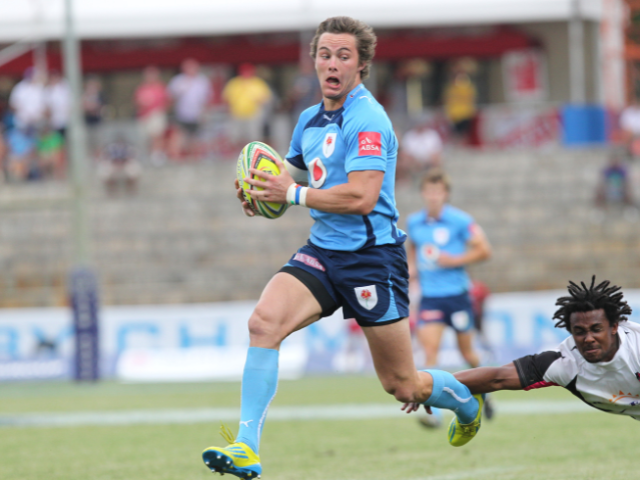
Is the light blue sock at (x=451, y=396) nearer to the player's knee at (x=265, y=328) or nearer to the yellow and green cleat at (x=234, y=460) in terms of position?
the player's knee at (x=265, y=328)

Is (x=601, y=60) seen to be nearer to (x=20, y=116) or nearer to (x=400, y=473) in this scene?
(x=20, y=116)

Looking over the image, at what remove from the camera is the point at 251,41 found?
1081 inches

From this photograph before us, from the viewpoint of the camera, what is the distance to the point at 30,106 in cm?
2117

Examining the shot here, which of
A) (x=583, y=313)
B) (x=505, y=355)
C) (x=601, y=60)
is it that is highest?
(x=601, y=60)

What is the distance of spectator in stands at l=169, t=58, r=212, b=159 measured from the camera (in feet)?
70.6

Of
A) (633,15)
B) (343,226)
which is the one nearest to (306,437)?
(343,226)

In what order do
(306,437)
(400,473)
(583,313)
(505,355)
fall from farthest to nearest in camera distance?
(505,355) → (306,437) → (400,473) → (583,313)

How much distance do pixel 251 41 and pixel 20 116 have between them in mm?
8129

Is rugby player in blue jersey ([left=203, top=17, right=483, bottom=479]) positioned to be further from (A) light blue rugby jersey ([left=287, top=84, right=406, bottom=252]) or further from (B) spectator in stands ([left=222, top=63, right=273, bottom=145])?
(B) spectator in stands ([left=222, top=63, right=273, bottom=145])

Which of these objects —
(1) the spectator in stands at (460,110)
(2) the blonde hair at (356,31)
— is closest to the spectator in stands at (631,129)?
(1) the spectator in stands at (460,110)

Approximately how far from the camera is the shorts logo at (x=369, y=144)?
5.37 meters

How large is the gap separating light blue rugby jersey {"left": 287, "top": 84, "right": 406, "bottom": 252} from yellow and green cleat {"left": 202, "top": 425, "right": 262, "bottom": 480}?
126 cm

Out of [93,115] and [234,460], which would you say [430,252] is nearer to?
[234,460]

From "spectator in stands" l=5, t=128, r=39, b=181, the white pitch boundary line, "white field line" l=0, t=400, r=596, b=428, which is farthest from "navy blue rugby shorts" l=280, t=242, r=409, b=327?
"spectator in stands" l=5, t=128, r=39, b=181
